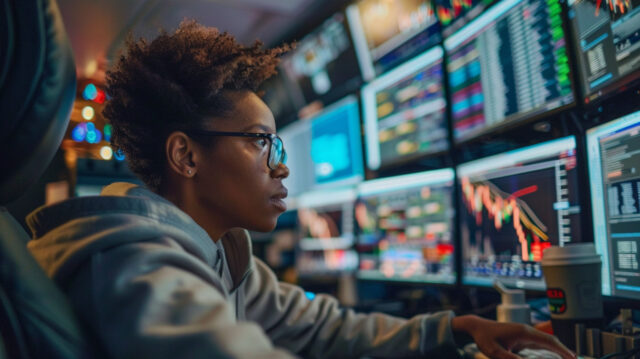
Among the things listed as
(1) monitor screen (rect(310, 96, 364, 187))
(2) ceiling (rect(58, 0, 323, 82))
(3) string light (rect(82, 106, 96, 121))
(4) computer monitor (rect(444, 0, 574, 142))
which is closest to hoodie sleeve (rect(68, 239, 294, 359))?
(4) computer monitor (rect(444, 0, 574, 142))

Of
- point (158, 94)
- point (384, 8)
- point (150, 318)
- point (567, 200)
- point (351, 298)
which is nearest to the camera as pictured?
point (150, 318)

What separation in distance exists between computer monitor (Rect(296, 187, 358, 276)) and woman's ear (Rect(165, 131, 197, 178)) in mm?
1153

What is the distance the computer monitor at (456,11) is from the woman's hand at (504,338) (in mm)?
853

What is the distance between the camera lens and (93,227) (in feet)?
1.81

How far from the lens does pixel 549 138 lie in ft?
3.57

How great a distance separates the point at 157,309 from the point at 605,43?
970mm

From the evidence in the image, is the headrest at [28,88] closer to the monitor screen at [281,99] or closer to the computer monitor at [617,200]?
the computer monitor at [617,200]

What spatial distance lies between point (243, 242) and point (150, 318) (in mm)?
595

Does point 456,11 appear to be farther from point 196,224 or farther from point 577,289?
point 196,224

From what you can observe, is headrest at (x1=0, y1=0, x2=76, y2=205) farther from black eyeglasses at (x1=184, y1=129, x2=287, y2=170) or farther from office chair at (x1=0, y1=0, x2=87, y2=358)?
black eyeglasses at (x1=184, y1=129, x2=287, y2=170)

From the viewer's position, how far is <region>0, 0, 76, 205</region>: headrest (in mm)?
494

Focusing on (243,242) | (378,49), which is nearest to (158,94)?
(243,242)

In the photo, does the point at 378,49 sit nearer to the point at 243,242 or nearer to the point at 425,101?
the point at 425,101

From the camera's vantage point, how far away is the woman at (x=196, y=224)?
498 millimetres
